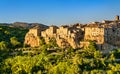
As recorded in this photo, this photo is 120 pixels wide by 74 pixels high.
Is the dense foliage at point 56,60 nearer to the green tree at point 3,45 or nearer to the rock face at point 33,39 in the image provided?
the green tree at point 3,45

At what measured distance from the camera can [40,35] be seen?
61.3 metres

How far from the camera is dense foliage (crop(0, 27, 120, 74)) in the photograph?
50062 mm

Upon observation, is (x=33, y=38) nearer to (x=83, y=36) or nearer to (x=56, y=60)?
(x=83, y=36)

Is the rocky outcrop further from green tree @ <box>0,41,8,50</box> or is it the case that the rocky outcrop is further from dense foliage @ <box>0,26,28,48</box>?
green tree @ <box>0,41,8,50</box>

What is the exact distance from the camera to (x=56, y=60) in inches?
2060

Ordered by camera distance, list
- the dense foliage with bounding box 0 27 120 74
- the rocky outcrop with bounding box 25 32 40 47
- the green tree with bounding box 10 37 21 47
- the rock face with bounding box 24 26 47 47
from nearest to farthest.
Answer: the dense foliage with bounding box 0 27 120 74 → the rocky outcrop with bounding box 25 32 40 47 → the rock face with bounding box 24 26 47 47 → the green tree with bounding box 10 37 21 47

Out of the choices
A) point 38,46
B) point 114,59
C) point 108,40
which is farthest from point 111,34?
point 38,46

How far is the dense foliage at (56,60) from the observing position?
50.1m

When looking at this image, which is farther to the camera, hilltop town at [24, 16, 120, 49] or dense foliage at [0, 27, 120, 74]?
hilltop town at [24, 16, 120, 49]

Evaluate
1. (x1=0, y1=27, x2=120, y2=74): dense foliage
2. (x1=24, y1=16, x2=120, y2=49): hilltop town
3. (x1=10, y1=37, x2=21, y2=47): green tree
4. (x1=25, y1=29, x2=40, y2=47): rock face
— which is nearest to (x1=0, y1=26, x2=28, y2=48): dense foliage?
(x1=10, y1=37, x2=21, y2=47): green tree

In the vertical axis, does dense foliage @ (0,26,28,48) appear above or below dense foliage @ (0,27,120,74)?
above

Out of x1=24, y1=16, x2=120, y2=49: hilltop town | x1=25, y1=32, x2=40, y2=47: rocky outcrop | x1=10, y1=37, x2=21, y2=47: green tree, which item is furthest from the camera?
x1=10, y1=37, x2=21, y2=47: green tree

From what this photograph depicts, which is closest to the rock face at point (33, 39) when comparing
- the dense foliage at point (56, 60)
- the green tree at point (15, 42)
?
the green tree at point (15, 42)

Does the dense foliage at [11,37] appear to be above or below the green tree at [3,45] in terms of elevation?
above
